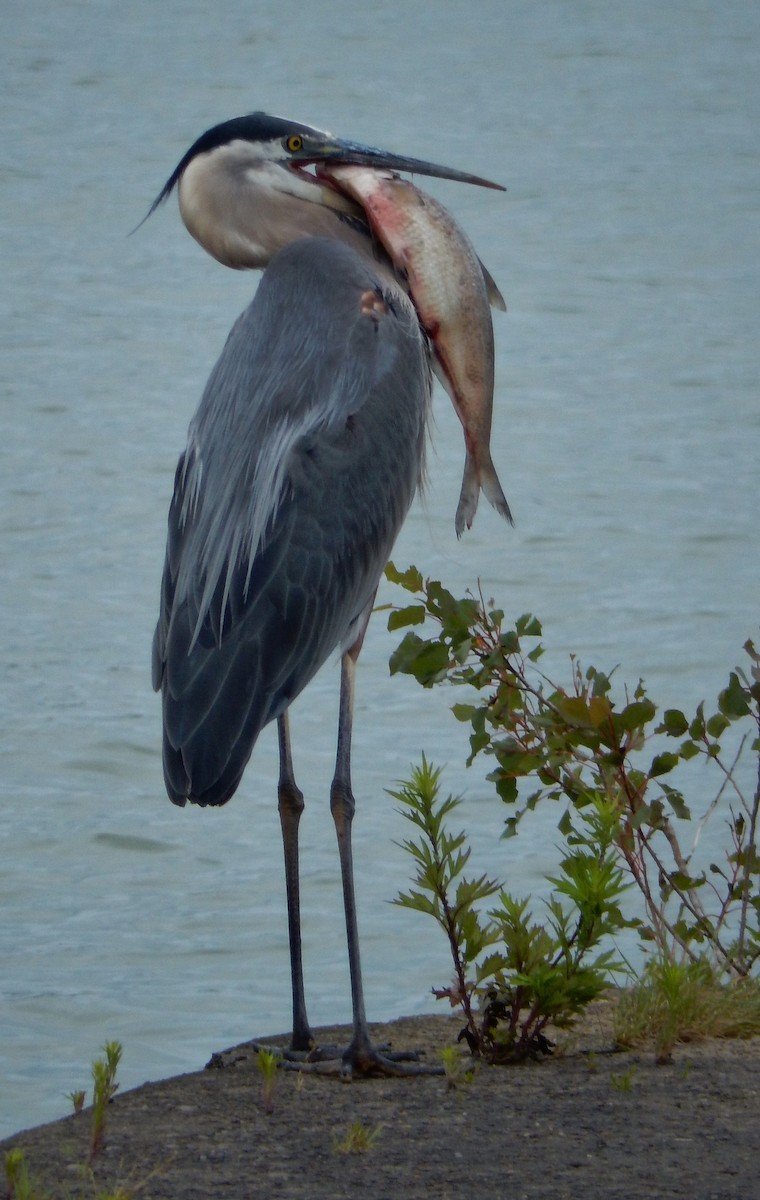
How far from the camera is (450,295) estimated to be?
166 inches

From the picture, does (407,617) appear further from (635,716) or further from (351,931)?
(351,931)

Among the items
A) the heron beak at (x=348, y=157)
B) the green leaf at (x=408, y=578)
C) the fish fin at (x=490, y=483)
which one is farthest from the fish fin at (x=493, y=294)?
the green leaf at (x=408, y=578)

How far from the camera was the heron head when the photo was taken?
4.39 m

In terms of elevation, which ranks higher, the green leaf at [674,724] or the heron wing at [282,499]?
the heron wing at [282,499]

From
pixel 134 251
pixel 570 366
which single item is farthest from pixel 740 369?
pixel 134 251

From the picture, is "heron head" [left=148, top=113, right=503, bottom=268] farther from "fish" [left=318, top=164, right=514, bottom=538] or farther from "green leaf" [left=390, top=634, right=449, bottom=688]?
"green leaf" [left=390, top=634, right=449, bottom=688]

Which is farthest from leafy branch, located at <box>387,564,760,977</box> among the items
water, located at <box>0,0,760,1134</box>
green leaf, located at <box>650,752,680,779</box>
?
water, located at <box>0,0,760,1134</box>

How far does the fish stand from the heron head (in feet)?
0.40

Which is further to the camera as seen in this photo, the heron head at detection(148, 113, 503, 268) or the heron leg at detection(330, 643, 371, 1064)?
the heron head at detection(148, 113, 503, 268)

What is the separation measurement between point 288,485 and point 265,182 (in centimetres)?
90

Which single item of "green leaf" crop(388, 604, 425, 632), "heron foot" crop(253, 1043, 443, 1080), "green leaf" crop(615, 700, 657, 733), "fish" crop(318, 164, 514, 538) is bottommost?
"heron foot" crop(253, 1043, 443, 1080)

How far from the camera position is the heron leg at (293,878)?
12.6 feet

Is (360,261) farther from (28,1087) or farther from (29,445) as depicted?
(29,445)

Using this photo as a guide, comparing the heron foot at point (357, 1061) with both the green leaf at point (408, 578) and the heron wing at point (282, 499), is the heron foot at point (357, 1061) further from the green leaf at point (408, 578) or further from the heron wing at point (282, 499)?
the green leaf at point (408, 578)
